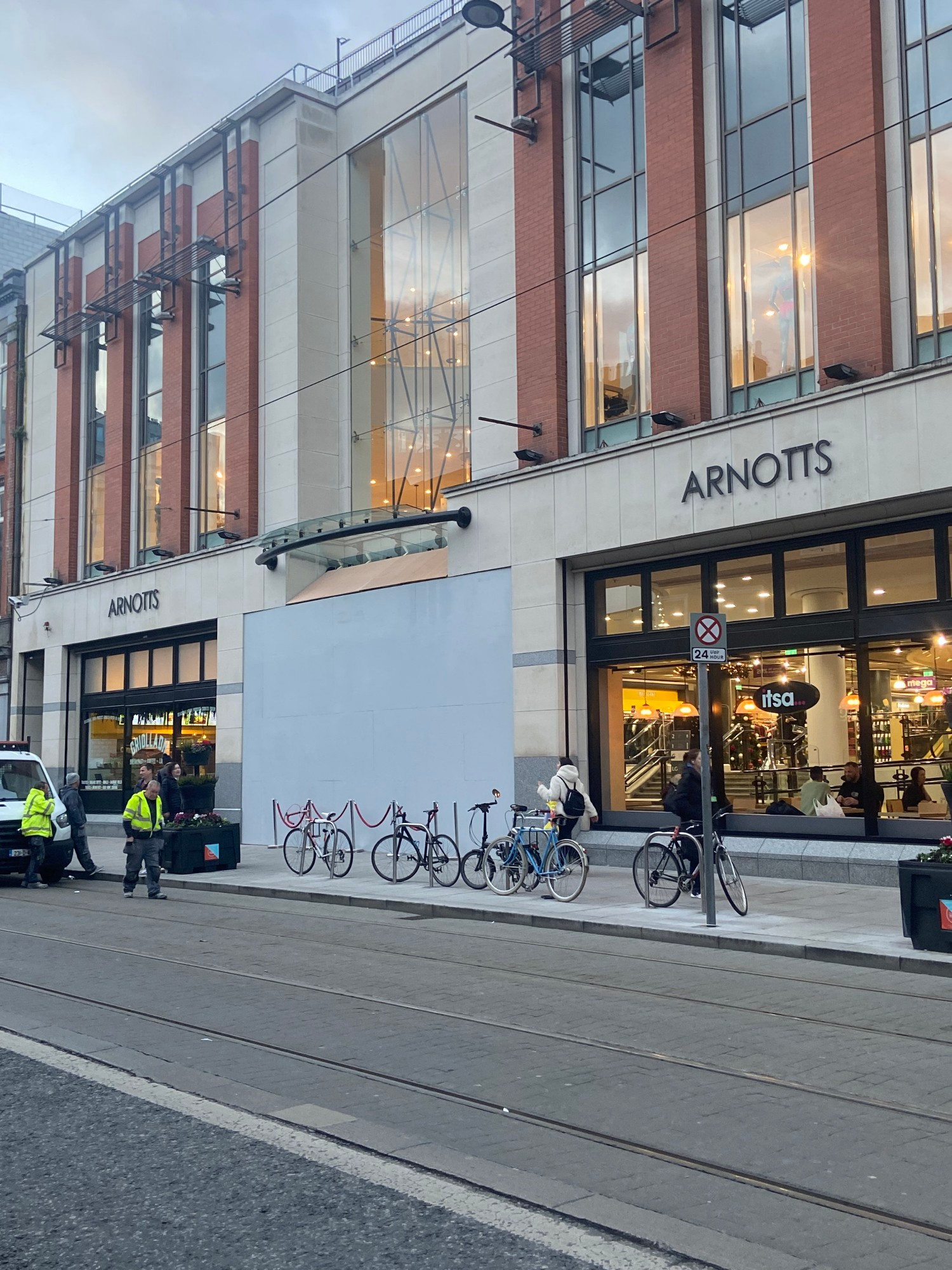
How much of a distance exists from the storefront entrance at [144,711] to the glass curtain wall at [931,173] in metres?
16.6

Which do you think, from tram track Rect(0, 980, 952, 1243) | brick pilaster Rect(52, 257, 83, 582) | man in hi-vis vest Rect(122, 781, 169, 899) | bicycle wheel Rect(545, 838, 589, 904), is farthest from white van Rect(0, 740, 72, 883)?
brick pilaster Rect(52, 257, 83, 582)

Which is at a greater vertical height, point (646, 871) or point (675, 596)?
point (675, 596)

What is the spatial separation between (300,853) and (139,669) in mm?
12101

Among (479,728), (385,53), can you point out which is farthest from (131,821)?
(385,53)

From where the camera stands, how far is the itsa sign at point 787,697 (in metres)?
17.1

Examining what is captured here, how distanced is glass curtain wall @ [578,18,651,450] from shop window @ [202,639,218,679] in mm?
11531

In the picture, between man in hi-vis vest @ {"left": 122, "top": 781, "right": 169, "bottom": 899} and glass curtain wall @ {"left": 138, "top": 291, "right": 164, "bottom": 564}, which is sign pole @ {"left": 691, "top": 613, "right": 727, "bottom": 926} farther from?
glass curtain wall @ {"left": 138, "top": 291, "right": 164, "bottom": 564}

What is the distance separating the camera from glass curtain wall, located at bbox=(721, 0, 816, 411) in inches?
666

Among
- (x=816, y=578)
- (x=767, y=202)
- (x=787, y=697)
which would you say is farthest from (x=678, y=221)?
(x=787, y=697)

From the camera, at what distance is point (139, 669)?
3012 centimetres

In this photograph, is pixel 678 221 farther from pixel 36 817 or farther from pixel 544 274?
pixel 36 817

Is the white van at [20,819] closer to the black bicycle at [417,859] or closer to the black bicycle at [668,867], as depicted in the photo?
the black bicycle at [417,859]

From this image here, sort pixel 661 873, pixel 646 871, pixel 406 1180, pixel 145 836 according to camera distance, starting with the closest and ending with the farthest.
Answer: pixel 406 1180 → pixel 646 871 → pixel 661 873 → pixel 145 836

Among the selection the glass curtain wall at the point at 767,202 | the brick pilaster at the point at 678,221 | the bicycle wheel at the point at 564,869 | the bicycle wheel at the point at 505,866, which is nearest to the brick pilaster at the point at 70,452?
the brick pilaster at the point at 678,221
